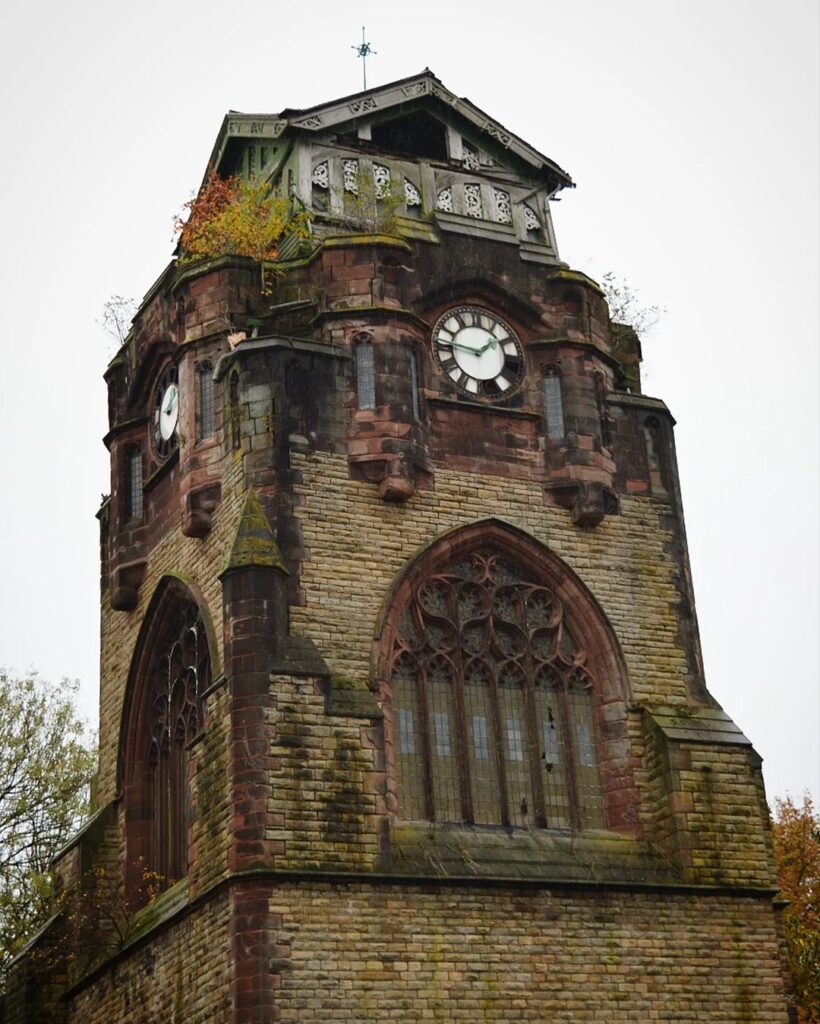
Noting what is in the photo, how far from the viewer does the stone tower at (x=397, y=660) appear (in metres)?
24.8

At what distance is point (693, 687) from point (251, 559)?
7.34 m

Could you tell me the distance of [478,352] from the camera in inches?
1171

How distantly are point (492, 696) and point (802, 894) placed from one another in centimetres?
1530

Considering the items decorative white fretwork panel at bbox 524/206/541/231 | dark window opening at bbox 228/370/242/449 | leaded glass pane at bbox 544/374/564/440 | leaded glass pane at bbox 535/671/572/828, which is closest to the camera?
leaded glass pane at bbox 535/671/572/828

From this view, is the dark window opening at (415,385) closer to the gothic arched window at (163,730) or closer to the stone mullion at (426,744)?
the stone mullion at (426,744)

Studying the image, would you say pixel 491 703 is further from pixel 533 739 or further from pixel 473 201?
pixel 473 201

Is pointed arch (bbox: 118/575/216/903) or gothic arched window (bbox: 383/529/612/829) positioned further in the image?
pointed arch (bbox: 118/575/216/903)

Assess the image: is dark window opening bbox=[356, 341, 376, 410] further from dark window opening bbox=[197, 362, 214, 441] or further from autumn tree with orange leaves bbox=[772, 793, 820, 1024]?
autumn tree with orange leaves bbox=[772, 793, 820, 1024]

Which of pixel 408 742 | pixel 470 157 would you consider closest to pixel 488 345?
pixel 470 157

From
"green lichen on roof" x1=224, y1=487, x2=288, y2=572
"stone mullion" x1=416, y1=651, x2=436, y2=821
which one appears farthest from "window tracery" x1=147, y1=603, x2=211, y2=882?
"stone mullion" x1=416, y1=651, x2=436, y2=821

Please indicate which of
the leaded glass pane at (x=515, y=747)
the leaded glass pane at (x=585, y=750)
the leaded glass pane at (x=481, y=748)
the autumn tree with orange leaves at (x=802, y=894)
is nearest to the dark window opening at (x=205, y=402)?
the leaded glass pane at (x=481, y=748)

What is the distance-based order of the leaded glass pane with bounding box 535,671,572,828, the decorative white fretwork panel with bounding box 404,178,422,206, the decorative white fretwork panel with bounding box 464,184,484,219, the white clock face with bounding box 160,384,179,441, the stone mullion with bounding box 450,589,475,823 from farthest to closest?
the decorative white fretwork panel with bounding box 464,184,484,219 < the decorative white fretwork panel with bounding box 404,178,422,206 < the white clock face with bounding box 160,384,179,441 < the leaded glass pane with bounding box 535,671,572,828 < the stone mullion with bounding box 450,589,475,823

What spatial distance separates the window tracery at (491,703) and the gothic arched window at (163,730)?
10.9ft

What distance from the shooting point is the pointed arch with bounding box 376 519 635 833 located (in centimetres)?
2681
